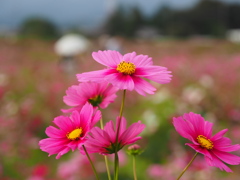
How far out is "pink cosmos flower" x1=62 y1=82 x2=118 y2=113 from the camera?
17.3 inches

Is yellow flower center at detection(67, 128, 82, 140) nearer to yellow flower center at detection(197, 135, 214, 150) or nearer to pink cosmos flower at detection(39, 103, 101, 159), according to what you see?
pink cosmos flower at detection(39, 103, 101, 159)

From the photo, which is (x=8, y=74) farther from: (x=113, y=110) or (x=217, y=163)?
(x=217, y=163)

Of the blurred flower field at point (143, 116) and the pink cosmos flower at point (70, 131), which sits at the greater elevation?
the pink cosmos flower at point (70, 131)

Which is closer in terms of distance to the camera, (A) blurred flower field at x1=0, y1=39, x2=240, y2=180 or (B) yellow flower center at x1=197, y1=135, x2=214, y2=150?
(B) yellow flower center at x1=197, y1=135, x2=214, y2=150

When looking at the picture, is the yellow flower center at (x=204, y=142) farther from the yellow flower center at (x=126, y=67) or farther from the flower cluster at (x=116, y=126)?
the yellow flower center at (x=126, y=67)

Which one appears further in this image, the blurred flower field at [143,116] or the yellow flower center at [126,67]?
the blurred flower field at [143,116]

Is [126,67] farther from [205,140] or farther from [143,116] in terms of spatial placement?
[143,116]

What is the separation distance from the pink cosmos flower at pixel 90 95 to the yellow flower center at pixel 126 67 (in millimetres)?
33

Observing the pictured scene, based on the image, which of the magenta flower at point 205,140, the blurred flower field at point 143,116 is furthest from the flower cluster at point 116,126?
the blurred flower field at point 143,116

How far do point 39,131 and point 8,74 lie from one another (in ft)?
3.42

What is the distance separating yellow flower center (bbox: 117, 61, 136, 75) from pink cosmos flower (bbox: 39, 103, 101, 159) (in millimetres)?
61

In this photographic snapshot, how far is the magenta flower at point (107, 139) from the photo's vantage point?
38 cm

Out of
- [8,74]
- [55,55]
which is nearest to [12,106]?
[8,74]

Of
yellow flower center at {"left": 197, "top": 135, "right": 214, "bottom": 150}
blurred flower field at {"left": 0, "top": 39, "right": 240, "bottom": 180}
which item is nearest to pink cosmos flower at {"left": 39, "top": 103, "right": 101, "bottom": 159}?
yellow flower center at {"left": 197, "top": 135, "right": 214, "bottom": 150}
